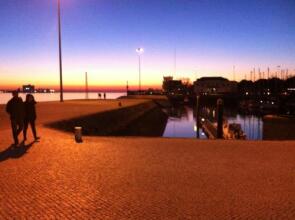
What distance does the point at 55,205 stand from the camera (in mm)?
7594

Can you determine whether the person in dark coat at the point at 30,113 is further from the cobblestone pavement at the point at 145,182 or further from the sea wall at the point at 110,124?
the sea wall at the point at 110,124

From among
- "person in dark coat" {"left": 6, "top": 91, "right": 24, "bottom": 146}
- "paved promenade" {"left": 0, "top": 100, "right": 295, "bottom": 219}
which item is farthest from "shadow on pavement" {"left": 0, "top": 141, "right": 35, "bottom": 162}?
"person in dark coat" {"left": 6, "top": 91, "right": 24, "bottom": 146}

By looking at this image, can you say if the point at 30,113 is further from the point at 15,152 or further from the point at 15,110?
the point at 15,152

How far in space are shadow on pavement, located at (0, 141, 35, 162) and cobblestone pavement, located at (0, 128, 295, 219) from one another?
3 centimetres

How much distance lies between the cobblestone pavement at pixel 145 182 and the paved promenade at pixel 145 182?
0.02m

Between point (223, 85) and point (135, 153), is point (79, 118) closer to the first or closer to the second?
point (135, 153)

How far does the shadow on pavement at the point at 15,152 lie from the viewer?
12648 millimetres

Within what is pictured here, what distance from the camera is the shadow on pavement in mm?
12648

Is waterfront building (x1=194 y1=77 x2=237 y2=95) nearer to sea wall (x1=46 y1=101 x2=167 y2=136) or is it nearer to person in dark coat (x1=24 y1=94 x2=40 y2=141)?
sea wall (x1=46 y1=101 x2=167 y2=136)

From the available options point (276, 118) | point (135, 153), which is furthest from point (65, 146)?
point (276, 118)

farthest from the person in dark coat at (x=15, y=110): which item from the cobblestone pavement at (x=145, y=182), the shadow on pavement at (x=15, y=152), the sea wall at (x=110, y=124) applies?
the sea wall at (x=110, y=124)

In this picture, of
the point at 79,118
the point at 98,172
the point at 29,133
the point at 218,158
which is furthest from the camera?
the point at 79,118

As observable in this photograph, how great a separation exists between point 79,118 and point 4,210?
20315 mm

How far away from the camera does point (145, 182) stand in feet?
30.9
